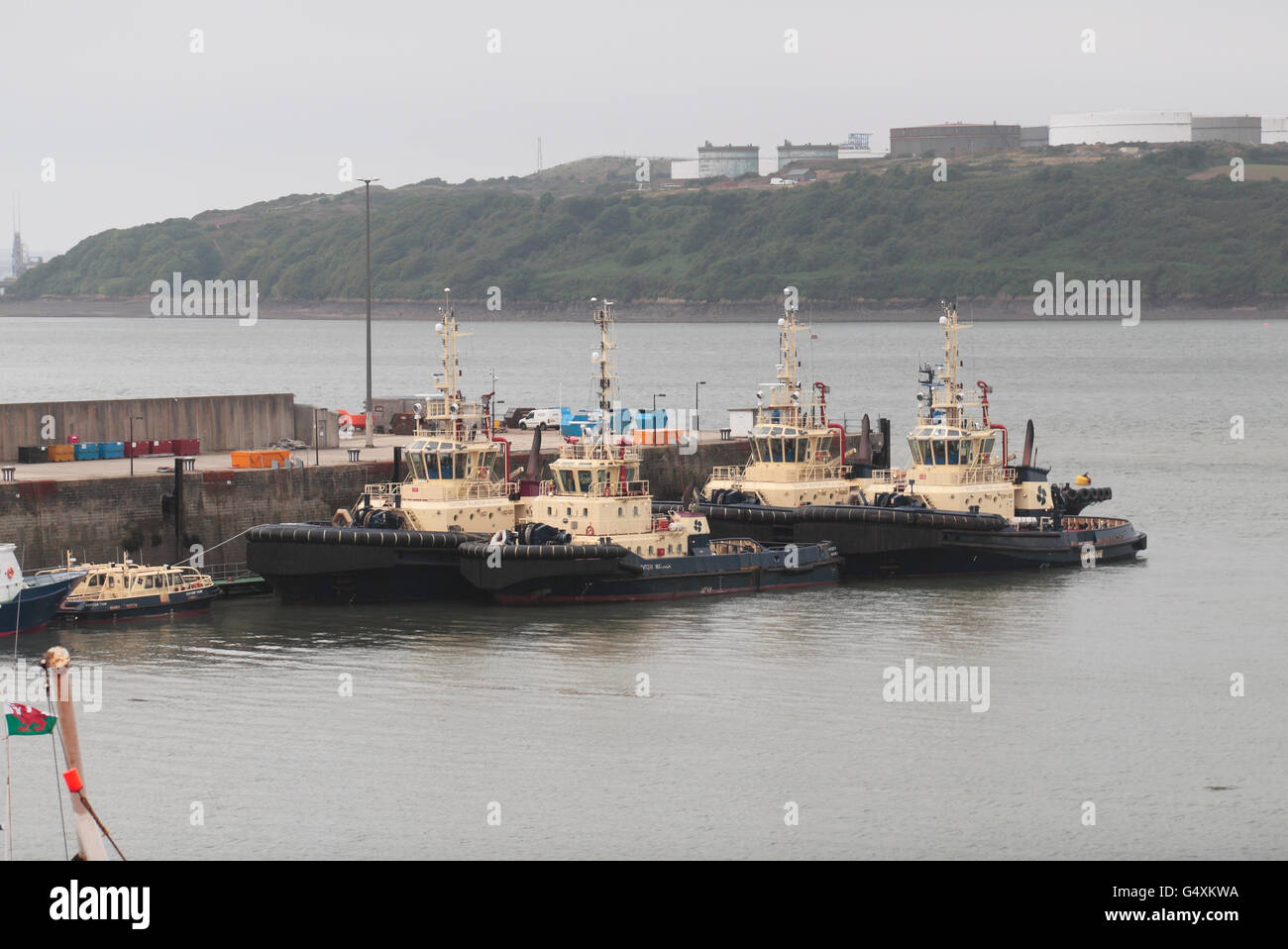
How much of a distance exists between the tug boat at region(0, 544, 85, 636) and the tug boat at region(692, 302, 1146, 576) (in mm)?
18119

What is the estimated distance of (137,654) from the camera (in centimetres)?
4250

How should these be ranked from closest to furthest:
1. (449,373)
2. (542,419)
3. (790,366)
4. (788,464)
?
(449,373)
(788,464)
(790,366)
(542,419)

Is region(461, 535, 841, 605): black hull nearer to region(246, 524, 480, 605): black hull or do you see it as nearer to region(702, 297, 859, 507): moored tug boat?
region(246, 524, 480, 605): black hull

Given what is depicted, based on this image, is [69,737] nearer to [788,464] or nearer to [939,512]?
[939,512]

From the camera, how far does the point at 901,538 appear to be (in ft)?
178

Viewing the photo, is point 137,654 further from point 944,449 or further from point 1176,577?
point 1176,577

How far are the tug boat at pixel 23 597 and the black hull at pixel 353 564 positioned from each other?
16.5 feet

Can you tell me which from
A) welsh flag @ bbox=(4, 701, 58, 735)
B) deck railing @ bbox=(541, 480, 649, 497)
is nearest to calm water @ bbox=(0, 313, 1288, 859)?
deck railing @ bbox=(541, 480, 649, 497)

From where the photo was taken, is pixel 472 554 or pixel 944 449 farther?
pixel 944 449

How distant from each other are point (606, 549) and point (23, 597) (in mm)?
13387

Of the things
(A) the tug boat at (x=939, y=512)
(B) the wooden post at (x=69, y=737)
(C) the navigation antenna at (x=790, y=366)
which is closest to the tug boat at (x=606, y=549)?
(A) the tug boat at (x=939, y=512)

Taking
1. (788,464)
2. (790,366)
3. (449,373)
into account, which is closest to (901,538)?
(788,464)
